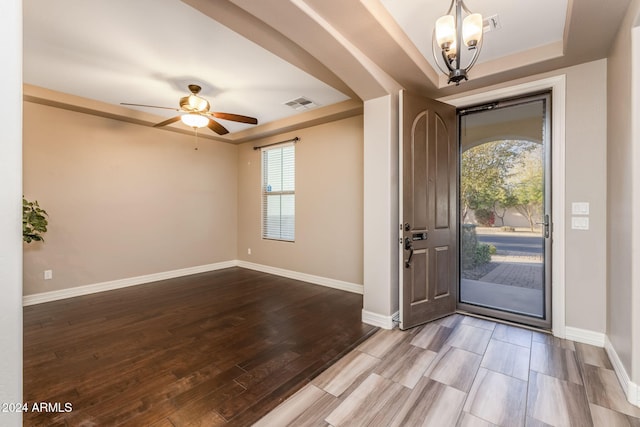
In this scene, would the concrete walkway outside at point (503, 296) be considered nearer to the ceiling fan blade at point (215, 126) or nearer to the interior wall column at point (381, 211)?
the interior wall column at point (381, 211)

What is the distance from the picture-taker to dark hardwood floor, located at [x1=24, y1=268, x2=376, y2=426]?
1774 mm

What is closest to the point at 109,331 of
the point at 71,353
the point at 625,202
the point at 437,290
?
the point at 71,353

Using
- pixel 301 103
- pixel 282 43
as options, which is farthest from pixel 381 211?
pixel 301 103

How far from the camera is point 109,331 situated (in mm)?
2867

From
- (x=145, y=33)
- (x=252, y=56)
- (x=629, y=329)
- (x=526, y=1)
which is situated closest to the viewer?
(x=629, y=329)

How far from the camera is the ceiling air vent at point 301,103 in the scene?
3.88 m

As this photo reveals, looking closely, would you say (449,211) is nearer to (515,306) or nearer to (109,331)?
(515,306)

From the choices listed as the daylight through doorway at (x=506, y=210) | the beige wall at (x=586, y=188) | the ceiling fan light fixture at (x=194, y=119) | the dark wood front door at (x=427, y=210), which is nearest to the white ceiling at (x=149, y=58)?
the ceiling fan light fixture at (x=194, y=119)

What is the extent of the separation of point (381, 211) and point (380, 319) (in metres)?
1.18

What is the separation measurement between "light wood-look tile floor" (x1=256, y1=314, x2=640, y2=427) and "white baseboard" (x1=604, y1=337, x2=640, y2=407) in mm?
38

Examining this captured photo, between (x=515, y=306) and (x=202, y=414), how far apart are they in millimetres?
3350

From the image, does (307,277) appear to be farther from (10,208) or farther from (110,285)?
(10,208)

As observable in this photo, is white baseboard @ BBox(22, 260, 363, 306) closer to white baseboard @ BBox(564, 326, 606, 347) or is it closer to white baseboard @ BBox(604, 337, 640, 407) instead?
white baseboard @ BBox(564, 326, 606, 347)

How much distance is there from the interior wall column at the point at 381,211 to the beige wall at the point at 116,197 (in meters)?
3.70
